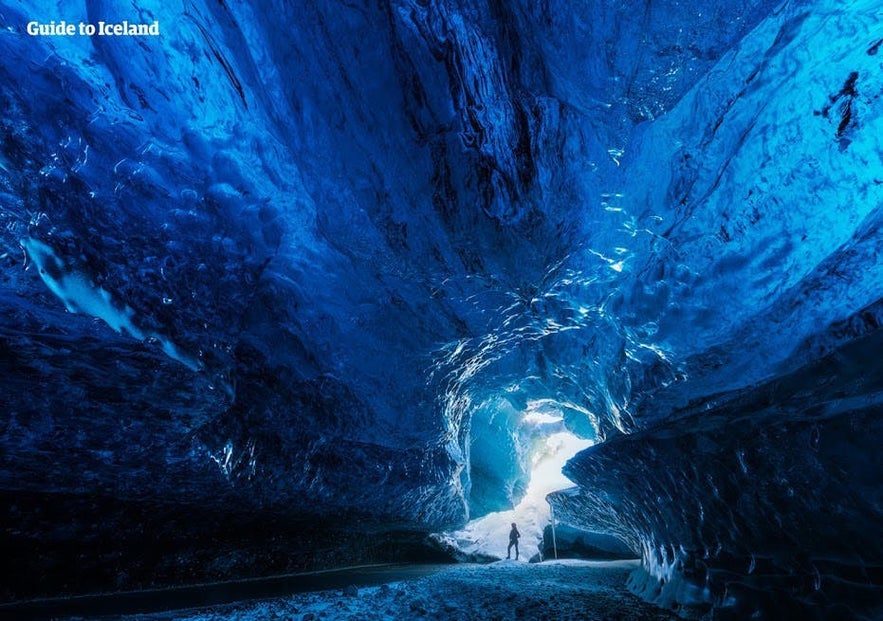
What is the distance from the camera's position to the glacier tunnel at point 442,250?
2758mm

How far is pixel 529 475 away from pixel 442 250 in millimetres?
14196

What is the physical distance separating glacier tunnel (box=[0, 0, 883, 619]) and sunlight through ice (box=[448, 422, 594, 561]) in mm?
9729

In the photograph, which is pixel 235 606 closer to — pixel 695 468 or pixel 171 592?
pixel 171 592

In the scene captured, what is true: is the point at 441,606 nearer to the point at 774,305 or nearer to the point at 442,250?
the point at 442,250

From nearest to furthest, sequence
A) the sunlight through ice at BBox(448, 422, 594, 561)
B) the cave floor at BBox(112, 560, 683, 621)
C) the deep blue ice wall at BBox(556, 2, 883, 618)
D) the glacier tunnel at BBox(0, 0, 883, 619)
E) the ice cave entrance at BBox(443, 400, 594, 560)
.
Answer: the deep blue ice wall at BBox(556, 2, 883, 618) < the glacier tunnel at BBox(0, 0, 883, 619) < the cave floor at BBox(112, 560, 683, 621) < the ice cave entrance at BBox(443, 400, 594, 560) < the sunlight through ice at BBox(448, 422, 594, 561)

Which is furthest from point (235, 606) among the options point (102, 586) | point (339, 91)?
point (339, 91)

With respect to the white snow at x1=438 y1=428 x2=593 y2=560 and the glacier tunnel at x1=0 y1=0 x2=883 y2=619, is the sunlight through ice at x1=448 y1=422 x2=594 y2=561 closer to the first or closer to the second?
the white snow at x1=438 y1=428 x2=593 y2=560

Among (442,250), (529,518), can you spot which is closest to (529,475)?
(529,518)

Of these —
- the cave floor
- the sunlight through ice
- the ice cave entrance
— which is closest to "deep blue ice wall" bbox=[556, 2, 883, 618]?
the cave floor

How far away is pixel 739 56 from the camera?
289 centimetres

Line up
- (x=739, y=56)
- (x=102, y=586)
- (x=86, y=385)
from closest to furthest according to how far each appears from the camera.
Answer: (x=739, y=56) < (x=86, y=385) < (x=102, y=586)

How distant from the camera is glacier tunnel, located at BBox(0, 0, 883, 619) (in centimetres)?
276

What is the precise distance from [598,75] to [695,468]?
4.21 metres

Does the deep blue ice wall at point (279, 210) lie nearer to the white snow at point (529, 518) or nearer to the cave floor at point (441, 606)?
the cave floor at point (441, 606)
